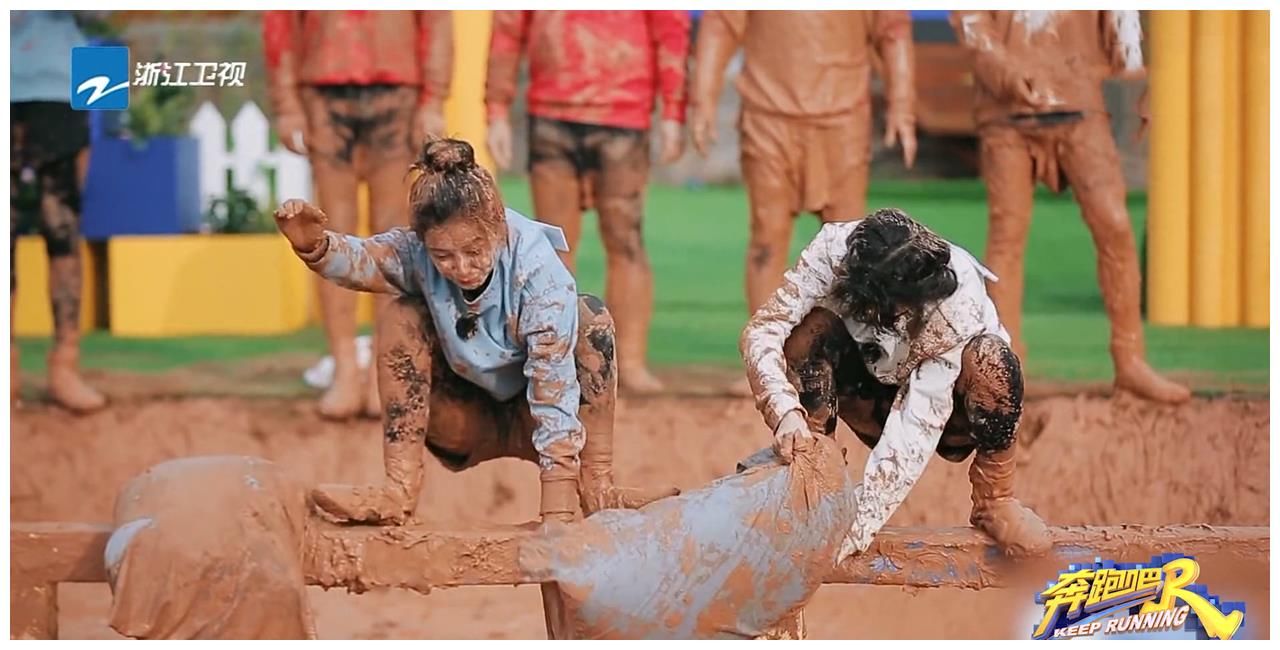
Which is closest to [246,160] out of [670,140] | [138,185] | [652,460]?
[138,185]

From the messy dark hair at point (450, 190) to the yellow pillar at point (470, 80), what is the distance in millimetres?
2588

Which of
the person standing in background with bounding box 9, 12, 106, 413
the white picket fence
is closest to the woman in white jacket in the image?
the person standing in background with bounding box 9, 12, 106, 413

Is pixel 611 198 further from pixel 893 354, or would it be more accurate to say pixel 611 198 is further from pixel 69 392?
pixel 893 354

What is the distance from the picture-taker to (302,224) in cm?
300

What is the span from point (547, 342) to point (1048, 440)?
8.55 feet

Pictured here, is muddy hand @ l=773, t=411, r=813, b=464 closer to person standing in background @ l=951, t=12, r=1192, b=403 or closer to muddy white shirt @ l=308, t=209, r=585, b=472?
muddy white shirt @ l=308, t=209, r=585, b=472

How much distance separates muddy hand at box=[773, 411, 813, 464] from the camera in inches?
122

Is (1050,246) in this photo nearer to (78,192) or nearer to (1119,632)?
(1119,632)

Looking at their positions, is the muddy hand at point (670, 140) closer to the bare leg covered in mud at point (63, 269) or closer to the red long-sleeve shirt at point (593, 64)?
the red long-sleeve shirt at point (593, 64)

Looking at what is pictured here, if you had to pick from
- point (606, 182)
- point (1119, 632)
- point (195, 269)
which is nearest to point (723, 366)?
point (606, 182)

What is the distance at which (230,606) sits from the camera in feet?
10.2

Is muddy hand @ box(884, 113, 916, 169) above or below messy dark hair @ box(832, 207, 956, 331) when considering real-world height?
above

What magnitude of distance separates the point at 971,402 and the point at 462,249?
37.0 inches

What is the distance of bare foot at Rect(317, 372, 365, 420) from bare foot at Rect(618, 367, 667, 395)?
793 millimetres
